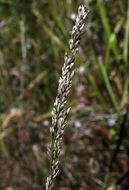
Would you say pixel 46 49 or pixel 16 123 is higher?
pixel 46 49

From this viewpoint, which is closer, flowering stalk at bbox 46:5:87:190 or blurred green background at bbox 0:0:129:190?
flowering stalk at bbox 46:5:87:190

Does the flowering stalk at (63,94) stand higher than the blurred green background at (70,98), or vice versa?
the blurred green background at (70,98)

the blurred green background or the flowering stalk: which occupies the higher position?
the blurred green background

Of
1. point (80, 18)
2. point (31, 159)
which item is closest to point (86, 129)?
point (31, 159)

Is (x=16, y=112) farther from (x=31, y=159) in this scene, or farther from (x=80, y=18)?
(x=80, y=18)

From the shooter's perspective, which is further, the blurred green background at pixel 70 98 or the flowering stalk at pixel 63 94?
the blurred green background at pixel 70 98
